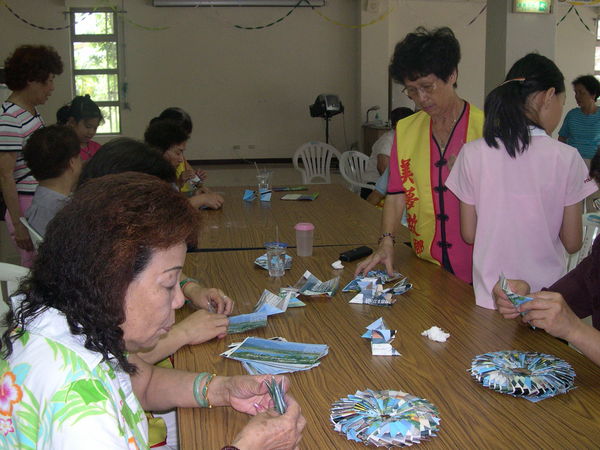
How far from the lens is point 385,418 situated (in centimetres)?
130

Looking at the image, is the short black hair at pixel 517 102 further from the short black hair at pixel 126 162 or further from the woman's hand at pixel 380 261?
the short black hair at pixel 126 162

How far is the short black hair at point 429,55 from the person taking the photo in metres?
2.43

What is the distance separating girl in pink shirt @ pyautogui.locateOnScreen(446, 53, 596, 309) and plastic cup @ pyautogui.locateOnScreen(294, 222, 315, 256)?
73 cm

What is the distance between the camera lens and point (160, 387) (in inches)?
60.7

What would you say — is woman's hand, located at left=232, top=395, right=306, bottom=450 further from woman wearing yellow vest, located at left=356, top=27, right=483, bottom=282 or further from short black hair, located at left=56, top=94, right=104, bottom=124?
short black hair, located at left=56, top=94, right=104, bottom=124

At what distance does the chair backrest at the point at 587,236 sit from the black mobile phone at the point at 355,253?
36.0 inches

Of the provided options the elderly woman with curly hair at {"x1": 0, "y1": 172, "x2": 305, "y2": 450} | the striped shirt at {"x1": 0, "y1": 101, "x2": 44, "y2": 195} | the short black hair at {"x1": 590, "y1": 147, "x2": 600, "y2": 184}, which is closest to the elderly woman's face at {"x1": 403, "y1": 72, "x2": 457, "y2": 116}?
the short black hair at {"x1": 590, "y1": 147, "x2": 600, "y2": 184}

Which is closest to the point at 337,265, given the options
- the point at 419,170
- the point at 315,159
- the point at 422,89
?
the point at 419,170

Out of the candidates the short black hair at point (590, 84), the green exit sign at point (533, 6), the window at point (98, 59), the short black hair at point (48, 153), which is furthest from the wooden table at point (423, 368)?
the window at point (98, 59)

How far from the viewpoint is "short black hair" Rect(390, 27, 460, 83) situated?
2.43m

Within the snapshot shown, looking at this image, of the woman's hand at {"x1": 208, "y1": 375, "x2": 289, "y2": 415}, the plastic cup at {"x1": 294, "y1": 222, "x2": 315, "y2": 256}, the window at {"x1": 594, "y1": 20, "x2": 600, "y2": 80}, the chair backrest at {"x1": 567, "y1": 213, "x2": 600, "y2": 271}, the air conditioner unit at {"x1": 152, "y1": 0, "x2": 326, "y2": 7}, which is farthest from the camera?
the window at {"x1": 594, "y1": 20, "x2": 600, "y2": 80}

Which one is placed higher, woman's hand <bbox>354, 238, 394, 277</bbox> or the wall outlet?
the wall outlet

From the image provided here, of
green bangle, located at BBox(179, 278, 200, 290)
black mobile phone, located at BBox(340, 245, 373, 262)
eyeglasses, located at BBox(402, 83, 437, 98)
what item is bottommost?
green bangle, located at BBox(179, 278, 200, 290)

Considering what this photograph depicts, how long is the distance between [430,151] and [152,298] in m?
1.67
